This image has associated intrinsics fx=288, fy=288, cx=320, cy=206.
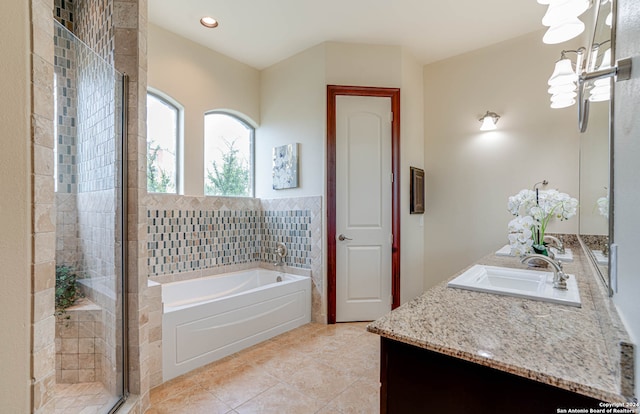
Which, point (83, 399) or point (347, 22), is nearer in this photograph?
point (83, 399)

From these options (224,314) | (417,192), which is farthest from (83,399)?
(417,192)

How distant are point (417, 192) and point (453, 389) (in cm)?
276

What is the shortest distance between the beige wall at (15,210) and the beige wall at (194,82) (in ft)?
6.87

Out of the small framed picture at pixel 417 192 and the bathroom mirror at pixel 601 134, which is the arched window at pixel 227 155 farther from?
the bathroom mirror at pixel 601 134

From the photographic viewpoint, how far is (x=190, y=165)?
3.06 m

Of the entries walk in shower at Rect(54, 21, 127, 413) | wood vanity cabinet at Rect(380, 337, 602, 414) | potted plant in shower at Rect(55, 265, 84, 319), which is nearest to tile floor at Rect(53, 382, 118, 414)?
walk in shower at Rect(54, 21, 127, 413)

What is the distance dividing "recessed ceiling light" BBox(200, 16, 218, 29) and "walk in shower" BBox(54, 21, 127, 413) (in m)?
1.40

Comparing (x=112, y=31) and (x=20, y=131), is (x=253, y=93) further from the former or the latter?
(x=20, y=131)

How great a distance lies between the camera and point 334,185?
3053 mm

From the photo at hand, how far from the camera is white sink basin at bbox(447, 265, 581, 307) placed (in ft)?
3.62

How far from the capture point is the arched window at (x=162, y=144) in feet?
9.30

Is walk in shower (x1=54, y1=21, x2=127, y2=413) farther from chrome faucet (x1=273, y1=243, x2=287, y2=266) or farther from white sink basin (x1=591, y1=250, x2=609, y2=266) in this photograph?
white sink basin (x1=591, y1=250, x2=609, y2=266)

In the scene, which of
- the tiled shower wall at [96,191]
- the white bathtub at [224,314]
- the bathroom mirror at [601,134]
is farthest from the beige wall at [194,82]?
the bathroom mirror at [601,134]

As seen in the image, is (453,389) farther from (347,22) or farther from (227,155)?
(227,155)
